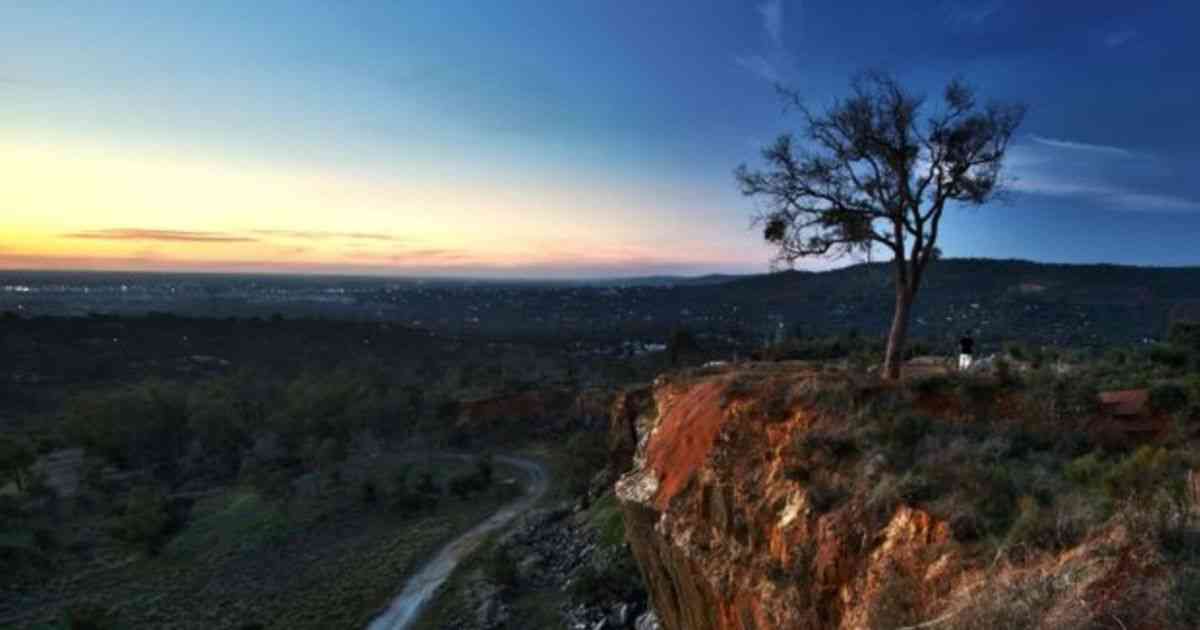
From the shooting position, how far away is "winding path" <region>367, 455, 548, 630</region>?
25.4 meters

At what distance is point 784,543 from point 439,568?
79.3ft

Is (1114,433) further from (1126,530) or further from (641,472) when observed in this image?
(641,472)

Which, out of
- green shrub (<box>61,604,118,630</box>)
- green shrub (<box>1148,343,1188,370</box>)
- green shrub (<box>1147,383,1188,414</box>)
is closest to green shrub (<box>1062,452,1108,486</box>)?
green shrub (<box>1147,383,1188,414</box>)

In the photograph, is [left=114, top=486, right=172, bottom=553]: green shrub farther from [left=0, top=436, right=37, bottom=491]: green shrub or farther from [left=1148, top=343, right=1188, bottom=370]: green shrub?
[left=1148, top=343, right=1188, bottom=370]: green shrub

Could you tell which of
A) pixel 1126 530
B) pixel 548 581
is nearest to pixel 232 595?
pixel 548 581

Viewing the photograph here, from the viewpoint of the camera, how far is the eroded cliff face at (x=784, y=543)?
590 cm

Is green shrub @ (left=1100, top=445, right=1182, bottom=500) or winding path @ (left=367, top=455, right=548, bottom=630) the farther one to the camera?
winding path @ (left=367, top=455, right=548, bottom=630)

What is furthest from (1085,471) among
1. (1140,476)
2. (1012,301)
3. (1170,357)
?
(1012,301)

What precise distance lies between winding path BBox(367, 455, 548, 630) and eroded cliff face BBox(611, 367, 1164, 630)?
14.7 m

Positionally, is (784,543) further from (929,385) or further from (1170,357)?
(1170,357)

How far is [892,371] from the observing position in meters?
13.8

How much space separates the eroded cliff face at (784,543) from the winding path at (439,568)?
48.3 ft

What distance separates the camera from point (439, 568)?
30.2 m

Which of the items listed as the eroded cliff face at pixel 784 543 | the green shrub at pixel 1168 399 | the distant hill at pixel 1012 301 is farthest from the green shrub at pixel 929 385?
the distant hill at pixel 1012 301
